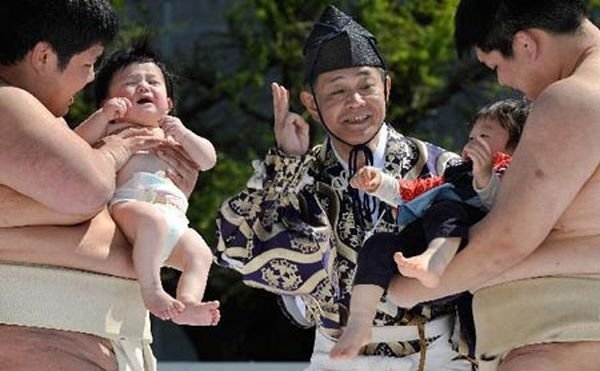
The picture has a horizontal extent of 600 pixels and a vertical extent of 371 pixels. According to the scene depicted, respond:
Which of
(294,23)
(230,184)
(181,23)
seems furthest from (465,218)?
(181,23)

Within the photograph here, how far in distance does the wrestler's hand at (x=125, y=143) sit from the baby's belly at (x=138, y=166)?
0.03 metres

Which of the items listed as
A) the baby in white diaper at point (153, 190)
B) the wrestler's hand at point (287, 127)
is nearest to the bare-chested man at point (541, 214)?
the baby in white diaper at point (153, 190)

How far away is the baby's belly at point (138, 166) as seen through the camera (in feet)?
11.9

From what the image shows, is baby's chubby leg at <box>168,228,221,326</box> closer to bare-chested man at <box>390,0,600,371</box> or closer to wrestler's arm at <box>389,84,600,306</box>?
bare-chested man at <box>390,0,600,371</box>

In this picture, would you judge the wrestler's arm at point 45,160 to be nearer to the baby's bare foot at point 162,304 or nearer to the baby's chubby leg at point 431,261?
the baby's bare foot at point 162,304

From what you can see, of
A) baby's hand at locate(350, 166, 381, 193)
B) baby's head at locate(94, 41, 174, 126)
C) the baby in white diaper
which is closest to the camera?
the baby in white diaper

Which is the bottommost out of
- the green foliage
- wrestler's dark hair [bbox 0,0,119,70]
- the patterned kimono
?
the green foliage

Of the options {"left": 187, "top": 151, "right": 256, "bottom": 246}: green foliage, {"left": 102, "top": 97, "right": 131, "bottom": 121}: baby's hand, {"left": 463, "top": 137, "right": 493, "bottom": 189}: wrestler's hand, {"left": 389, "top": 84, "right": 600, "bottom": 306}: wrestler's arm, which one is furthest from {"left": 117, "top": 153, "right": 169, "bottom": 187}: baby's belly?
{"left": 187, "top": 151, "right": 256, "bottom": 246}: green foliage

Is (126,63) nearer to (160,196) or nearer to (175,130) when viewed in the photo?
(175,130)

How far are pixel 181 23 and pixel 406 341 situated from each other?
461 centimetres

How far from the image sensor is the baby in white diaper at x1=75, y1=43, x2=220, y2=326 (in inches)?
135

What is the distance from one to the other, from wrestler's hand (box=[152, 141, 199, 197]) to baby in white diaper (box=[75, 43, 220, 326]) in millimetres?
11

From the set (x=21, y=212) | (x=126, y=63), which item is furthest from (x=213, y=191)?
(x=21, y=212)

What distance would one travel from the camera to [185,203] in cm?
368
